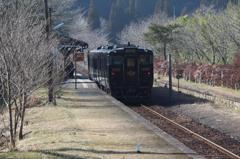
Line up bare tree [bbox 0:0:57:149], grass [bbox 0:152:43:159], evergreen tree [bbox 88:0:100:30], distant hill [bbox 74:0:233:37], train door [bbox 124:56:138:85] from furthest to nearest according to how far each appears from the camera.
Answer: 1. evergreen tree [bbox 88:0:100:30]
2. distant hill [bbox 74:0:233:37]
3. train door [bbox 124:56:138:85]
4. bare tree [bbox 0:0:57:149]
5. grass [bbox 0:152:43:159]

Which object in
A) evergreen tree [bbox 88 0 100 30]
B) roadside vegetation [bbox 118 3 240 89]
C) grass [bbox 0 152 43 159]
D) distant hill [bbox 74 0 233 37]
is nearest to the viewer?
grass [bbox 0 152 43 159]

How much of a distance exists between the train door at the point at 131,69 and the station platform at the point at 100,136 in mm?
3649

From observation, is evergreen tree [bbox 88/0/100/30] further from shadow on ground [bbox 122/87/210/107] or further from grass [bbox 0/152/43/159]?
grass [bbox 0/152/43/159]

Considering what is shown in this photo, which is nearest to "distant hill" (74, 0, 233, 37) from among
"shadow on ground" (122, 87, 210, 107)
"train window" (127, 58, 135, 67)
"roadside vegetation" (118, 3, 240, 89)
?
"roadside vegetation" (118, 3, 240, 89)

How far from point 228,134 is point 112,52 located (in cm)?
1330

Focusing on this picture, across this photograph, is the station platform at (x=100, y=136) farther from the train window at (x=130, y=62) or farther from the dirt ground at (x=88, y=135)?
the train window at (x=130, y=62)

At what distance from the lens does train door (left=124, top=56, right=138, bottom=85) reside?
105ft

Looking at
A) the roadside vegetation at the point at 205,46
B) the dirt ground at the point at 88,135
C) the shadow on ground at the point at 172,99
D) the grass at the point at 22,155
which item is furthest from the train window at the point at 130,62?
the grass at the point at 22,155

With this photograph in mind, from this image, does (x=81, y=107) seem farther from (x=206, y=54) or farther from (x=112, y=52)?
(x=206, y=54)

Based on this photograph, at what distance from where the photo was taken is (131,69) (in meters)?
32.0

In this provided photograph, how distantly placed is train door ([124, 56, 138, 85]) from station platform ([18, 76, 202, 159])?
3649 mm

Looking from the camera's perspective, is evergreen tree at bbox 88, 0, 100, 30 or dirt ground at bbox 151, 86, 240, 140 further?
evergreen tree at bbox 88, 0, 100, 30

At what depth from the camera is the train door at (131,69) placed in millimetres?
31969

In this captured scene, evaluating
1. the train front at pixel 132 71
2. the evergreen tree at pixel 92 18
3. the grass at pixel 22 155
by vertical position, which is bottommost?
the grass at pixel 22 155
